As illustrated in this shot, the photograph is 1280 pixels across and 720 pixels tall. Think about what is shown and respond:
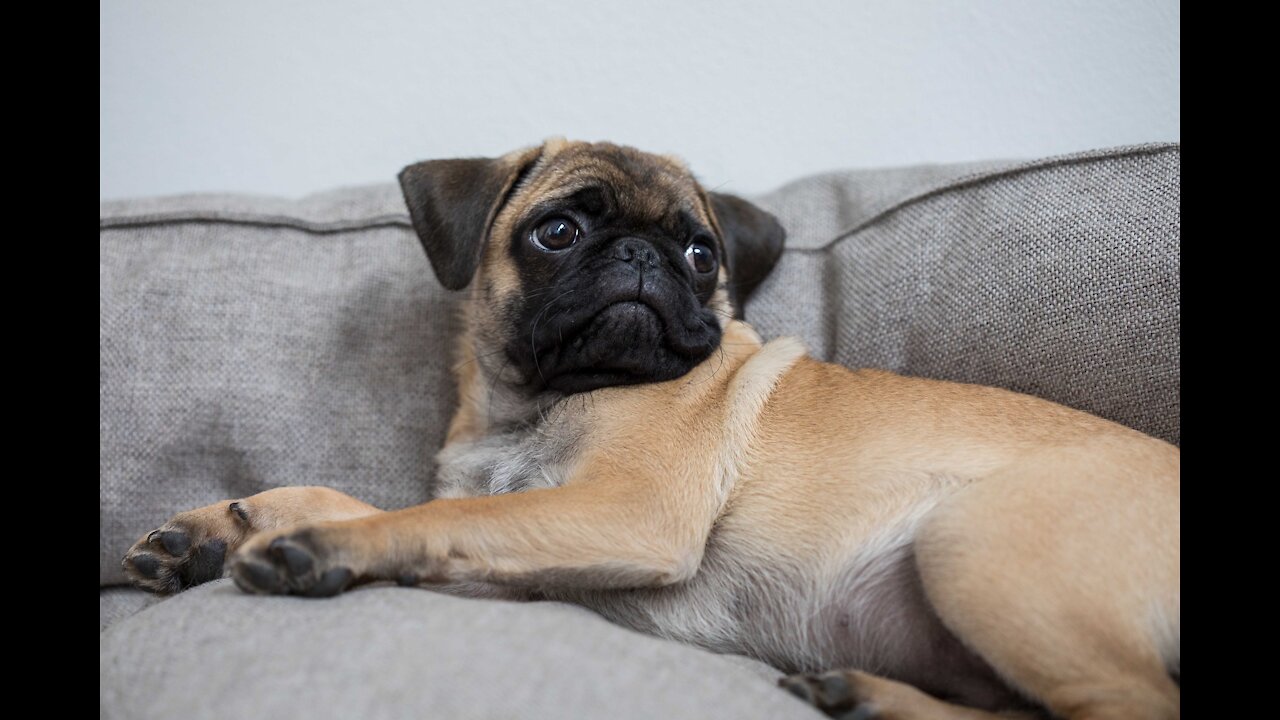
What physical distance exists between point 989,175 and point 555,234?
1.29 m

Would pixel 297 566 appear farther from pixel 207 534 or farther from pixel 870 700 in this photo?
pixel 870 700

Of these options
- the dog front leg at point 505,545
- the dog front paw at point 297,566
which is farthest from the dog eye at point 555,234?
the dog front paw at point 297,566

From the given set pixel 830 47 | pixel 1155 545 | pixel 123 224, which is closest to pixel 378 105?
pixel 123 224

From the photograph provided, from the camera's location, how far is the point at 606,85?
10.8ft

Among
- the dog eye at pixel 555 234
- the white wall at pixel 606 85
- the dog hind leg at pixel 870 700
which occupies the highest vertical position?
the white wall at pixel 606 85

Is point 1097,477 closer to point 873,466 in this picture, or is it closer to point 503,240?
point 873,466

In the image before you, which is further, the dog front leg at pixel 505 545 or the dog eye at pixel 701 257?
the dog eye at pixel 701 257

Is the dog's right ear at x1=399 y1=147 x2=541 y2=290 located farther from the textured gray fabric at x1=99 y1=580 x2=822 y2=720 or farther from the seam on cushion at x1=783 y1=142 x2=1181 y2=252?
the seam on cushion at x1=783 y1=142 x2=1181 y2=252

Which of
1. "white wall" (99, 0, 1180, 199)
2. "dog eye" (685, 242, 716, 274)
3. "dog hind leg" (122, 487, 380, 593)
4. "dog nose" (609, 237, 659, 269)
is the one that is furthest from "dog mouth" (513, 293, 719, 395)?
"white wall" (99, 0, 1180, 199)

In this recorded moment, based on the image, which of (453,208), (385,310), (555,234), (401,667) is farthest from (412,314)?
(401,667)

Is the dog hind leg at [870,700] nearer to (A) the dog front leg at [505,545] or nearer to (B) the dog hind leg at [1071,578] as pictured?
(B) the dog hind leg at [1071,578]

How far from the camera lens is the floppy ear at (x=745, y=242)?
252 centimetres

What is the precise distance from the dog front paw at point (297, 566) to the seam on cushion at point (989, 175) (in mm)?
1770
